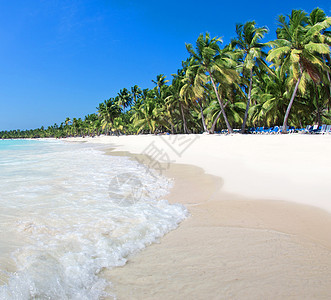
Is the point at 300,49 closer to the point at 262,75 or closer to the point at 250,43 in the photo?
the point at 250,43

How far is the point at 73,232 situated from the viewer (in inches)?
128

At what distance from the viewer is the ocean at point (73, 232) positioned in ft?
7.13

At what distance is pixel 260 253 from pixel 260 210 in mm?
1537

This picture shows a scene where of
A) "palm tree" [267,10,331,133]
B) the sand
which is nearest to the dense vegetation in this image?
"palm tree" [267,10,331,133]

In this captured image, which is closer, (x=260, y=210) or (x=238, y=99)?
(x=260, y=210)

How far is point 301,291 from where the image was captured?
6.43ft

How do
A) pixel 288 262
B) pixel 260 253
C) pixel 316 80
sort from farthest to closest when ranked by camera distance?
pixel 316 80 < pixel 260 253 < pixel 288 262

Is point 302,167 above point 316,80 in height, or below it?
Result: below

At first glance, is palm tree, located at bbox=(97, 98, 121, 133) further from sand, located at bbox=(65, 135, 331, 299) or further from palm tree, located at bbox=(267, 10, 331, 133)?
sand, located at bbox=(65, 135, 331, 299)

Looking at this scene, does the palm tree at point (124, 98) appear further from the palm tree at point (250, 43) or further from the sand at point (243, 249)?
the sand at point (243, 249)

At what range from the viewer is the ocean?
217 centimetres

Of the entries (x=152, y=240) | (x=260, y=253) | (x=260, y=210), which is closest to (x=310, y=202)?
(x=260, y=210)

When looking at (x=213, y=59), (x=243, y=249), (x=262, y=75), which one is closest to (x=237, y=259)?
(x=243, y=249)

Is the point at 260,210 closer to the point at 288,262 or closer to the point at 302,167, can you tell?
the point at 288,262
